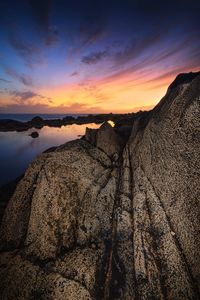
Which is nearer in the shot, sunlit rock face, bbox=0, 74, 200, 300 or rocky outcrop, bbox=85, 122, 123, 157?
sunlit rock face, bbox=0, 74, 200, 300

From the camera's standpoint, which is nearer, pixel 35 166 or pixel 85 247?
pixel 85 247

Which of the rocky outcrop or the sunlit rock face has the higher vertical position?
the rocky outcrop

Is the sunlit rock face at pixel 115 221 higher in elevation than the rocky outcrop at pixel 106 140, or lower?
lower

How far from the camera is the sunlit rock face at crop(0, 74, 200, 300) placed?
5.53 meters

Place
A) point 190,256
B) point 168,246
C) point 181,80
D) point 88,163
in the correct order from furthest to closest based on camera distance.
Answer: point 181,80
point 88,163
point 168,246
point 190,256

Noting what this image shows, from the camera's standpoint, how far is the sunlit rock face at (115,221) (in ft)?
18.1

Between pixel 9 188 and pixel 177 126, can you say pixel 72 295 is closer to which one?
pixel 177 126

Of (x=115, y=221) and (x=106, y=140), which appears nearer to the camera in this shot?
(x=115, y=221)

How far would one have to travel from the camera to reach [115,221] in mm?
7320

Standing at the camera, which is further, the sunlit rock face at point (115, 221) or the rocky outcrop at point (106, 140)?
the rocky outcrop at point (106, 140)

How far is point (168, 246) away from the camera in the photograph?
578 centimetres

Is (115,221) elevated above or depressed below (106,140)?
below

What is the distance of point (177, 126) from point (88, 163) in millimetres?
4349

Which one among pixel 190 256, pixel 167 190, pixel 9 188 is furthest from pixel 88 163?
pixel 9 188
